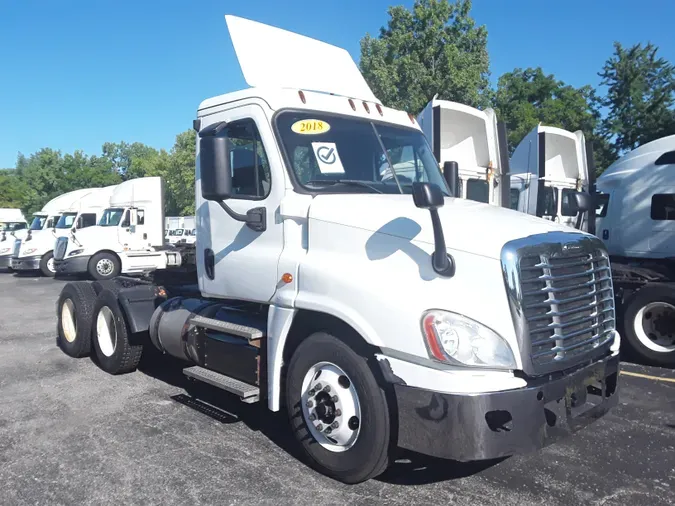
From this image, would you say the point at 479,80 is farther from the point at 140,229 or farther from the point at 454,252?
the point at 454,252

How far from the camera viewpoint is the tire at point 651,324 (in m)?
7.68

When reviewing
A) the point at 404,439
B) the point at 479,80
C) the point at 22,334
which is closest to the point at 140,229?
the point at 22,334

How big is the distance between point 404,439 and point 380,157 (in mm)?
2258

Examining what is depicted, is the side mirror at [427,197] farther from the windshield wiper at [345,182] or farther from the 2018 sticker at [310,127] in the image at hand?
the 2018 sticker at [310,127]

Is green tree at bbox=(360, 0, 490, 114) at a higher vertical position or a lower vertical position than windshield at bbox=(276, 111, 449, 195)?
higher

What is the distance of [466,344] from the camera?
3.47 metres

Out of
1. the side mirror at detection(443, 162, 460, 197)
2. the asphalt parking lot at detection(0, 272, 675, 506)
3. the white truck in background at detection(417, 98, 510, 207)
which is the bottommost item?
the asphalt parking lot at detection(0, 272, 675, 506)

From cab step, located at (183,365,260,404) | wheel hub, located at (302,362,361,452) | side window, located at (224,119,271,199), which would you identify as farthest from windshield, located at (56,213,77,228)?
wheel hub, located at (302,362,361,452)

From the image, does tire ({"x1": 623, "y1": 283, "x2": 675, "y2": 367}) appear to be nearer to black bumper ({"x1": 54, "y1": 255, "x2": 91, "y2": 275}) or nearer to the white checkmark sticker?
the white checkmark sticker

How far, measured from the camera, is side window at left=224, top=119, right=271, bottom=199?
4664 millimetres

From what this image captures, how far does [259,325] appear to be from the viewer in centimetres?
475

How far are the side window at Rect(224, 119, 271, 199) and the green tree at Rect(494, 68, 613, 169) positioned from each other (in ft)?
108

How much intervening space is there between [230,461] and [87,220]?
17204 mm

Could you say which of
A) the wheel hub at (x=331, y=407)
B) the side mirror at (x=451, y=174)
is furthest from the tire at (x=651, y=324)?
the wheel hub at (x=331, y=407)
